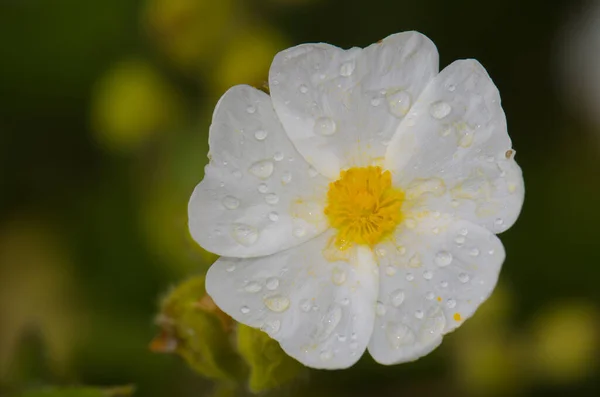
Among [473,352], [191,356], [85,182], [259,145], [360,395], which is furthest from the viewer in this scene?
[85,182]

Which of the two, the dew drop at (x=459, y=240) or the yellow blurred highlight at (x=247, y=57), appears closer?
the dew drop at (x=459, y=240)

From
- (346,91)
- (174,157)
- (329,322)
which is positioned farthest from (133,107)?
(329,322)

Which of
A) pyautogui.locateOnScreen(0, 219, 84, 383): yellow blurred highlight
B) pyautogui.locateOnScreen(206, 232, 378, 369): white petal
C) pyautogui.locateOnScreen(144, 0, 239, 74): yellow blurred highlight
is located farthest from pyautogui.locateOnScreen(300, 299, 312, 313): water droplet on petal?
pyautogui.locateOnScreen(0, 219, 84, 383): yellow blurred highlight

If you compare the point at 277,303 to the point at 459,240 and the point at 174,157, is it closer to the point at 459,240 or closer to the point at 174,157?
the point at 459,240

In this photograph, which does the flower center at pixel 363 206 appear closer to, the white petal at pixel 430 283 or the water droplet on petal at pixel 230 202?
the white petal at pixel 430 283

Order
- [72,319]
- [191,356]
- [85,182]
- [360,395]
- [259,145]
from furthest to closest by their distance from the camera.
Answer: [85,182], [72,319], [360,395], [191,356], [259,145]

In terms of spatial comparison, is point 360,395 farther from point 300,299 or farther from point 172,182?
point 300,299

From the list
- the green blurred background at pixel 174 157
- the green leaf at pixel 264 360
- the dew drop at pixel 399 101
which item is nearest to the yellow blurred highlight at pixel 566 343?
the green blurred background at pixel 174 157

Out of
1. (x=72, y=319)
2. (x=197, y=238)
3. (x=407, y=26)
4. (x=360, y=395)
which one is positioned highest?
(x=407, y=26)

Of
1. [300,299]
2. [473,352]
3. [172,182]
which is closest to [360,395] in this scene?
[473,352]
